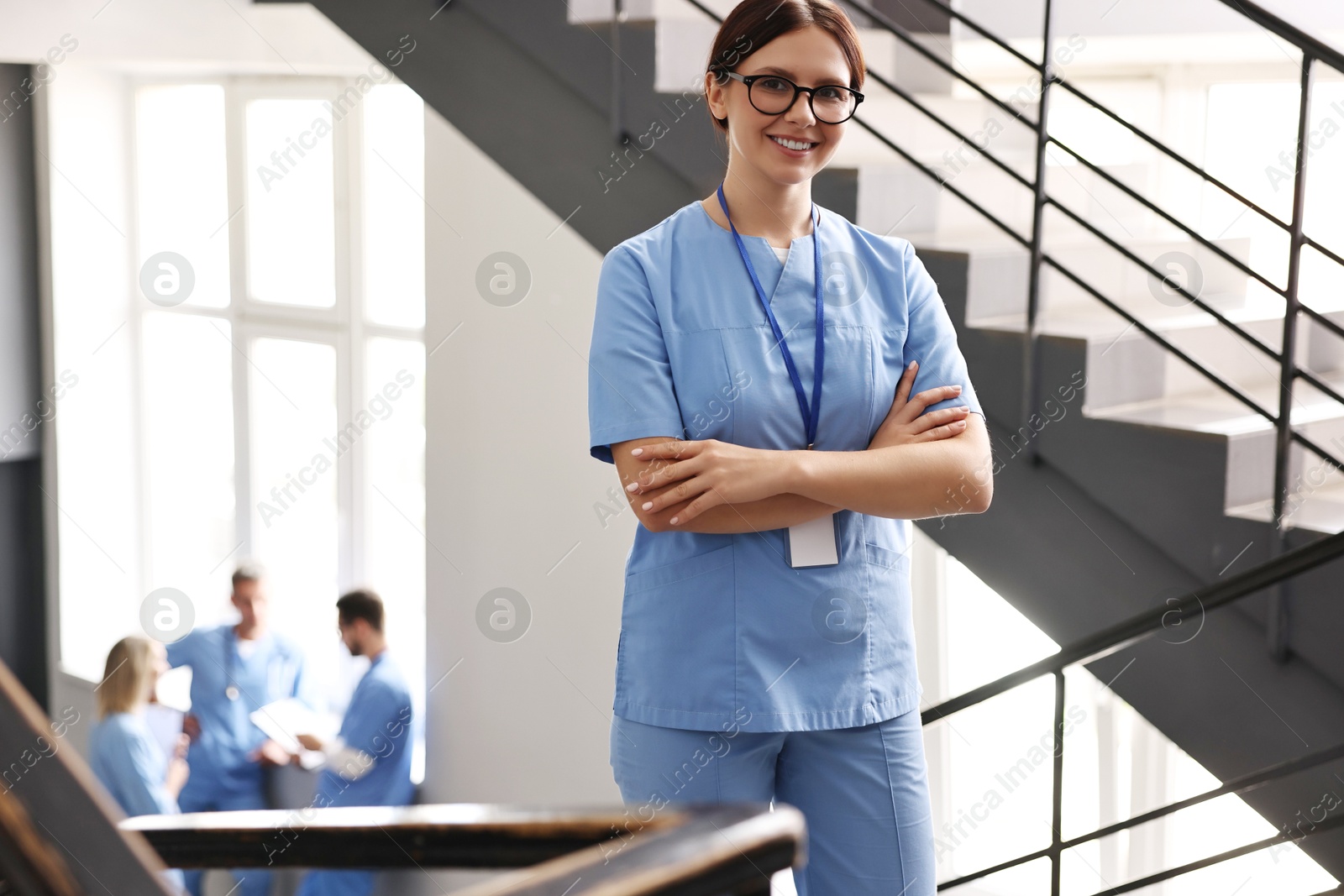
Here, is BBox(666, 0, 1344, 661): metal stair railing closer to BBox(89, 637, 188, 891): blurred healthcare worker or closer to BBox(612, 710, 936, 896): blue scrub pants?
BBox(612, 710, 936, 896): blue scrub pants

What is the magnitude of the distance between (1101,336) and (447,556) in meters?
3.43

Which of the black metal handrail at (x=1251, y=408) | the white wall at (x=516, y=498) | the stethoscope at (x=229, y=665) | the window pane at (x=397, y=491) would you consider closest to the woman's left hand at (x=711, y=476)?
the black metal handrail at (x=1251, y=408)

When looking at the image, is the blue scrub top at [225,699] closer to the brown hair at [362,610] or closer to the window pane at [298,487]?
the brown hair at [362,610]

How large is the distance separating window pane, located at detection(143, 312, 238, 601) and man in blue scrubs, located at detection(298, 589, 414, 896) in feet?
6.97

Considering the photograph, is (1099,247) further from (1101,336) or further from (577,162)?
(577,162)

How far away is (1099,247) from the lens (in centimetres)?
282

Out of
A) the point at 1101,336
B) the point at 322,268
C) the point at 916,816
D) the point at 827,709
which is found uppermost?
the point at 322,268

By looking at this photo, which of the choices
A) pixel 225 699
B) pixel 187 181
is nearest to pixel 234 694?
pixel 225 699

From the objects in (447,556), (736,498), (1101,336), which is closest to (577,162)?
(1101,336)

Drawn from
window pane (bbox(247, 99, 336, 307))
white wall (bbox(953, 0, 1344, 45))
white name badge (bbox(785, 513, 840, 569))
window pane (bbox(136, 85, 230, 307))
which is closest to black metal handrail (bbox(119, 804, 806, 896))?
white name badge (bbox(785, 513, 840, 569))

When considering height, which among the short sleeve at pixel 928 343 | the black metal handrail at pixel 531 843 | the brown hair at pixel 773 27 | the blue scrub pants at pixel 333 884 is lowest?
the blue scrub pants at pixel 333 884

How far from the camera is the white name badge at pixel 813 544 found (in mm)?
1451

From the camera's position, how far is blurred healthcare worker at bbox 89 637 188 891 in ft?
14.0

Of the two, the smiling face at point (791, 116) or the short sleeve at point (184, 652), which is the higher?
the smiling face at point (791, 116)
